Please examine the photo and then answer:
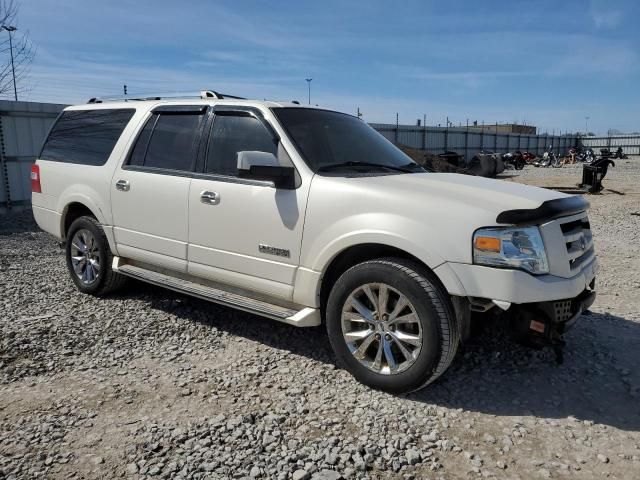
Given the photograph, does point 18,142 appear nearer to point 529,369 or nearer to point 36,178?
point 36,178

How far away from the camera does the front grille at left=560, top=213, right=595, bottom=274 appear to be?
3254 millimetres

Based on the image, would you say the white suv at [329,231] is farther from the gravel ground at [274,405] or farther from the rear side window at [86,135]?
the gravel ground at [274,405]

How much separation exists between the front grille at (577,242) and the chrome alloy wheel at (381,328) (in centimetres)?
107

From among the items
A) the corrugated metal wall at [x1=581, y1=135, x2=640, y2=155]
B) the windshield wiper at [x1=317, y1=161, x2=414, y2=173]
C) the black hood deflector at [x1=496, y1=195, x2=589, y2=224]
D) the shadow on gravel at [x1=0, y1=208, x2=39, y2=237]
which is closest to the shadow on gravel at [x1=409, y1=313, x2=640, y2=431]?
the black hood deflector at [x1=496, y1=195, x2=589, y2=224]

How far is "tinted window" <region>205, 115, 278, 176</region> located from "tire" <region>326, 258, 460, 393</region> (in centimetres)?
127

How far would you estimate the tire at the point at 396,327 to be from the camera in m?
3.11

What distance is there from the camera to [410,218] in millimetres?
3197

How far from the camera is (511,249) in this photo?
2.97 meters

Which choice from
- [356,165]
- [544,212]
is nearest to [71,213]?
[356,165]

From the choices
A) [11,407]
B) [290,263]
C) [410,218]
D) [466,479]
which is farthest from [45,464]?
[410,218]

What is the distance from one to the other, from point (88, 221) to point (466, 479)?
4240 millimetres

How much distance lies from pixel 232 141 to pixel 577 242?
8.72 feet

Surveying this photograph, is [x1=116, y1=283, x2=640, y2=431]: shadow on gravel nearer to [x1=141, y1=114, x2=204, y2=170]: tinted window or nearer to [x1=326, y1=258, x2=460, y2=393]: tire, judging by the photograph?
[x1=326, y1=258, x2=460, y2=393]: tire

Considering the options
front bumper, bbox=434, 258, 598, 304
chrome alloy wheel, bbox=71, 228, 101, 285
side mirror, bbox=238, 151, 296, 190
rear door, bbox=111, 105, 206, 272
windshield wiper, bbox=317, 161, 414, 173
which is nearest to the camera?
front bumper, bbox=434, 258, 598, 304
